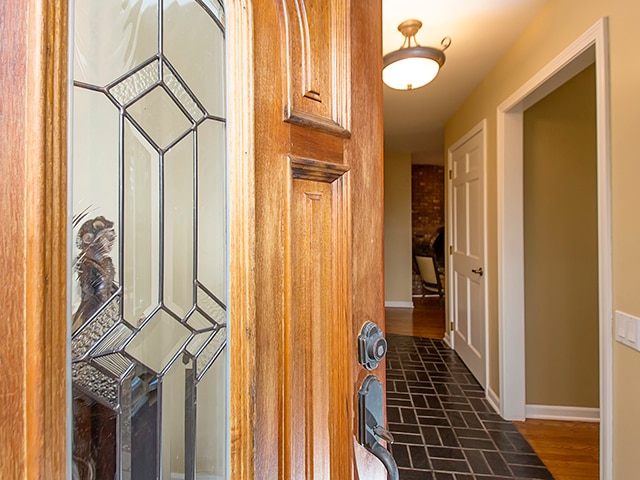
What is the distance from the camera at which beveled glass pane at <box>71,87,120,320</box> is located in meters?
0.34

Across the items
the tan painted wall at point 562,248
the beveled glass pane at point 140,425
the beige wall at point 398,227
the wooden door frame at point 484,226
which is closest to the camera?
the beveled glass pane at point 140,425

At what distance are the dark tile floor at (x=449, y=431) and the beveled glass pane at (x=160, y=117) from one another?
6.71ft

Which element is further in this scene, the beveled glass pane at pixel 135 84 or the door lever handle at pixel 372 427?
the door lever handle at pixel 372 427

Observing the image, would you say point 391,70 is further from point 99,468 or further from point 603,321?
point 99,468

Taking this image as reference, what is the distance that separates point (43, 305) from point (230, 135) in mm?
Answer: 254

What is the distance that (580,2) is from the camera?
4.99ft

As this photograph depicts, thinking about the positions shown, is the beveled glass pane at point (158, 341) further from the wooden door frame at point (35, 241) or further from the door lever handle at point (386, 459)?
the door lever handle at point (386, 459)

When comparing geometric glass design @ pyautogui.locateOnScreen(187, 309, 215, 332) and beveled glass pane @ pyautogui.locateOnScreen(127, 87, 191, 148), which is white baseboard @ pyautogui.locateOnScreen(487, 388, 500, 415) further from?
beveled glass pane @ pyautogui.locateOnScreen(127, 87, 191, 148)

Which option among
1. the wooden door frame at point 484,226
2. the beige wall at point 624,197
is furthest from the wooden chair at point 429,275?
the beige wall at point 624,197

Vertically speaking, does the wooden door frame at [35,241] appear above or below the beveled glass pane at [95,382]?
above

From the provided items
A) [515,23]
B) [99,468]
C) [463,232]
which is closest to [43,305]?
[99,468]

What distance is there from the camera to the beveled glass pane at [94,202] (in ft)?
1.10

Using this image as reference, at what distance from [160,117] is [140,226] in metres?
0.13

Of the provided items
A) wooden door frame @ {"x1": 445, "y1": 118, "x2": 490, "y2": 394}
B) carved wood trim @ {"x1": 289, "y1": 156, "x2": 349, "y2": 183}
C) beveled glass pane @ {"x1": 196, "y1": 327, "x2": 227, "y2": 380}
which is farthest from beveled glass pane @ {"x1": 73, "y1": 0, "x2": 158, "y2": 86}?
wooden door frame @ {"x1": 445, "y1": 118, "x2": 490, "y2": 394}
